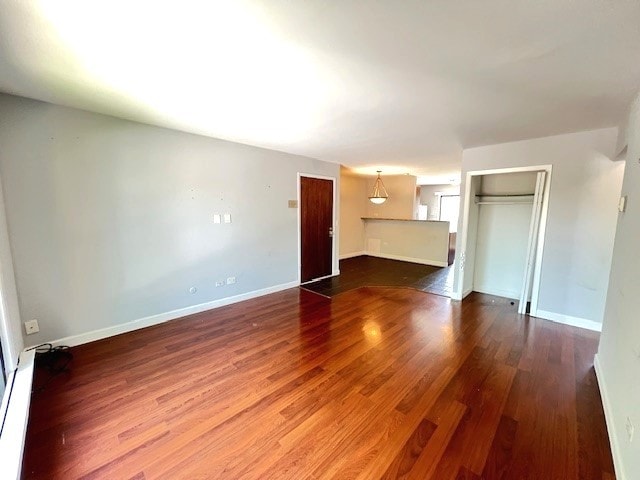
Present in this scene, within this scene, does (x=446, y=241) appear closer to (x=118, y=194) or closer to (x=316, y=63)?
(x=316, y=63)

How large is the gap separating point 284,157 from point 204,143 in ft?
4.42

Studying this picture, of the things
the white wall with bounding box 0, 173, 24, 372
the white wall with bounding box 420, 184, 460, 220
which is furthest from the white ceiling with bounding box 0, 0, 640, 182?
the white wall with bounding box 420, 184, 460, 220

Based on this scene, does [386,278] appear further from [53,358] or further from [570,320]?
[53,358]

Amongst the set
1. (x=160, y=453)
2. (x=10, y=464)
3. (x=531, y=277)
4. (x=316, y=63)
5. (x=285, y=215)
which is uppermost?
(x=316, y=63)

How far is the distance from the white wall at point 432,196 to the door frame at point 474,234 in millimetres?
6837

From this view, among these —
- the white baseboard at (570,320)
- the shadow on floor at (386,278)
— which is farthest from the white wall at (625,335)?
the shadow on floor at (386,278)

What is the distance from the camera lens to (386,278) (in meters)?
5.32

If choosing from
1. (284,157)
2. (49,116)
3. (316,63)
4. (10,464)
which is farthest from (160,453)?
(284,157)

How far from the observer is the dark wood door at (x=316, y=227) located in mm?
4895

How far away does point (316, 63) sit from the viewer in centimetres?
170

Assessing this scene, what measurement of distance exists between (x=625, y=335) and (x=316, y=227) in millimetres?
4127

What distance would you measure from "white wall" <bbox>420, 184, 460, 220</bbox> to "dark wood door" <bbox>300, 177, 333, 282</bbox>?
7029 mm

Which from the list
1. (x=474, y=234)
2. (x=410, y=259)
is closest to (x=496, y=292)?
(x=474, y=234)

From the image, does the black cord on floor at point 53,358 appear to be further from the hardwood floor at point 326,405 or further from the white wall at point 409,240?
the white wall at point 409,240
